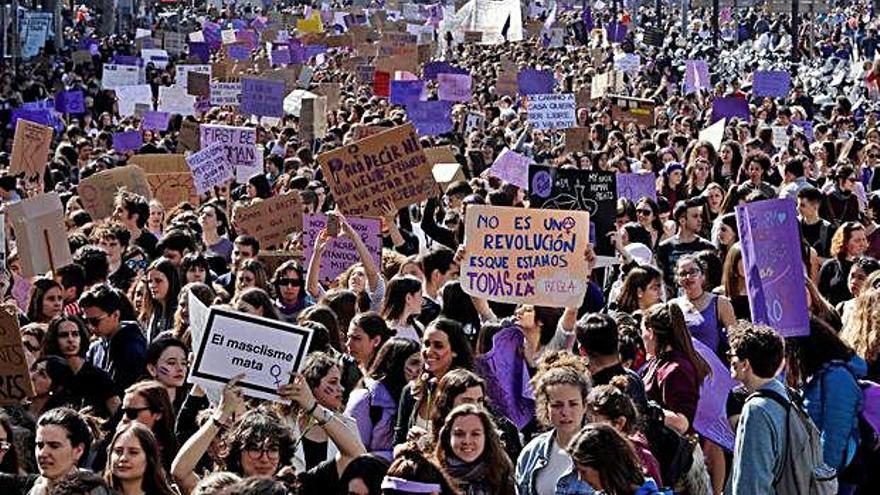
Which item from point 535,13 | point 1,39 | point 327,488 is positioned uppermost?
point 327,488

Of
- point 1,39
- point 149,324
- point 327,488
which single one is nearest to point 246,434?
point 327,488

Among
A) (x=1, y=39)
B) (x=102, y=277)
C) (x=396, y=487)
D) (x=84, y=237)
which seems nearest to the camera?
(x=396, y=487)

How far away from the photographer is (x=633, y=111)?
23.6 metres

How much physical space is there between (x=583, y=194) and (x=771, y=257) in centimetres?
354

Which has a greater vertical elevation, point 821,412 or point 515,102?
point 821,412

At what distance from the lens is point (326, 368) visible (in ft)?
25.0

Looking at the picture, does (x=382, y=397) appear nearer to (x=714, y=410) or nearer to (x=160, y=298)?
(x=714, y=410)

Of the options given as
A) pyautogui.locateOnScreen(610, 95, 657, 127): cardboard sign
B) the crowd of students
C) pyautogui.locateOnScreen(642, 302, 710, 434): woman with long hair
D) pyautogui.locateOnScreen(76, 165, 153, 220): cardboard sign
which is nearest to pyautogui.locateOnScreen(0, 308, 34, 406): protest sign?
the crowd of students

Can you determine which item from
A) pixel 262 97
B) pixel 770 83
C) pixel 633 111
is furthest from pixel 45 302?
pixel 770 83

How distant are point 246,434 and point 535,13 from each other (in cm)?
5921

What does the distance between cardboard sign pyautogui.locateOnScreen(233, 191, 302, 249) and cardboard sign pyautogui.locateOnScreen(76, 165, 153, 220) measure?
1903 millimetres

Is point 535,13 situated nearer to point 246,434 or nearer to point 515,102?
point 515,102

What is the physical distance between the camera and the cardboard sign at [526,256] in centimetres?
959

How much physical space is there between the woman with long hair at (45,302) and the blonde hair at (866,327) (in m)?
3.85
